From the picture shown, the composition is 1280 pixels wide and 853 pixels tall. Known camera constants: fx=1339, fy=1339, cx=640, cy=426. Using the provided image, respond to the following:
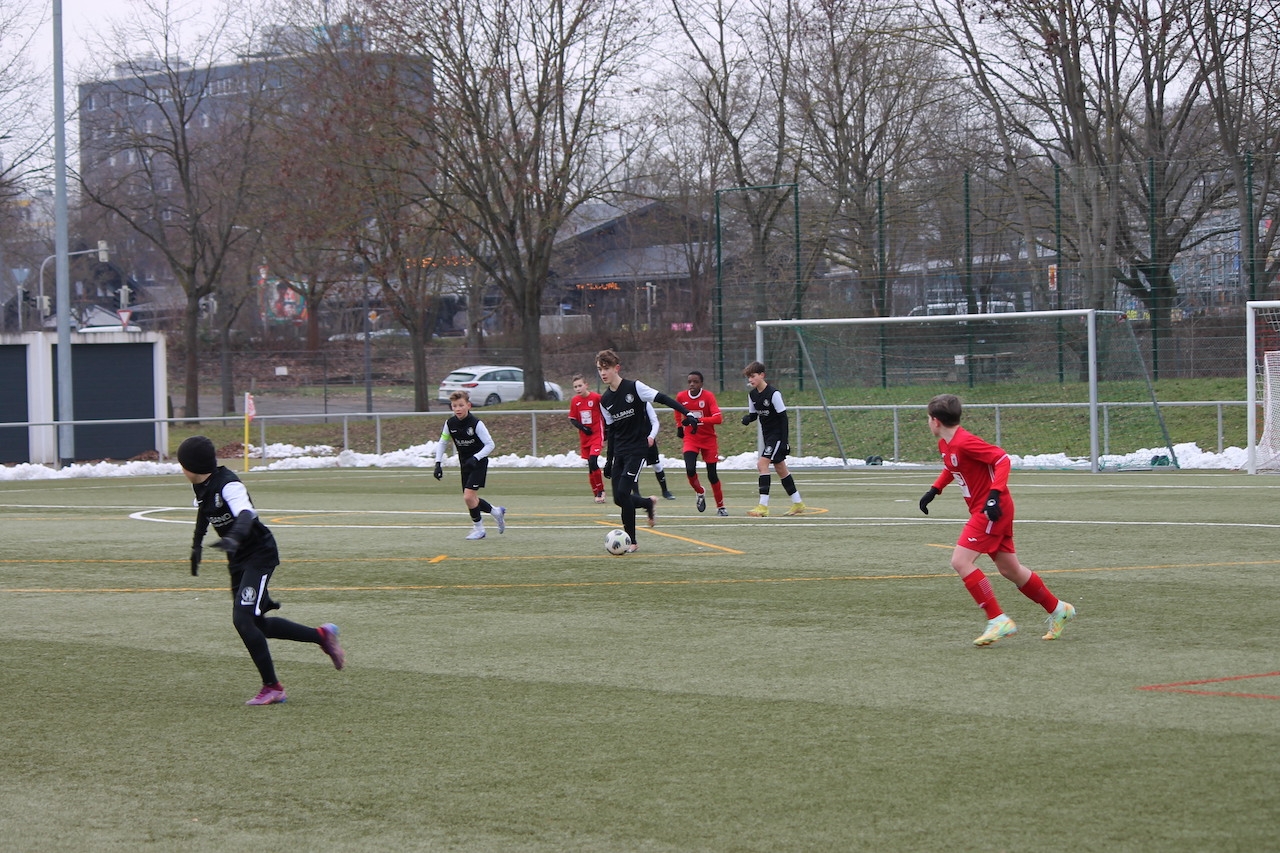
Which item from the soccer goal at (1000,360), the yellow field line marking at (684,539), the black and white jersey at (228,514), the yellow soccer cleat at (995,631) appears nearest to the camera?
the black and white jersey at (228,514)

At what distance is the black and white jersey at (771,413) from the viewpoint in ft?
57.0

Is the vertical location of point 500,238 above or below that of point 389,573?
above

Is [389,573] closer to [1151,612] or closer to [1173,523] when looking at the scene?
[1151,612]

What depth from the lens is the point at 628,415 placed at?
13.4 meters

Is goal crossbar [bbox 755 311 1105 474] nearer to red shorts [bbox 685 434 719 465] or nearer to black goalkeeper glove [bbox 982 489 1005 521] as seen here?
red shorts [bbox 685 434 719 465]

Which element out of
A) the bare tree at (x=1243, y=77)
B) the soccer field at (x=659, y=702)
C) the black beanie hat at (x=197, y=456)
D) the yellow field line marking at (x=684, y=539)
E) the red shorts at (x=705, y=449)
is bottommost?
the soccer field at (x=659, y=702)

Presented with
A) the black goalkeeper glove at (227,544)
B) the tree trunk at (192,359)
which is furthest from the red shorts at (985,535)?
the tree trunk at (192,359)

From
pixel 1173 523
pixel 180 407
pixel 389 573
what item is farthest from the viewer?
pixel 180 407

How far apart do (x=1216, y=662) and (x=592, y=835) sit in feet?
14.8

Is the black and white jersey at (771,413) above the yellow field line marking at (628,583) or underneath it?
above

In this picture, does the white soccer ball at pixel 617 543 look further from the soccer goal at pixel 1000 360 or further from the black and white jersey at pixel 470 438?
the soccer goal at pixel 1000 360

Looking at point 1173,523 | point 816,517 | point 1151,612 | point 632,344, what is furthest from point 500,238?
point 1151,612

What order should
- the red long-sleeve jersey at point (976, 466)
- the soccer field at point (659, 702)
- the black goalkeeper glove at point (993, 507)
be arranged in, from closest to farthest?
the soccer field at point (659, 702) → the black goalkeeper glove at point (993, 507) → the red long-sleeve jersey at point (976, 466)

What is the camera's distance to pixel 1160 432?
973 inches
